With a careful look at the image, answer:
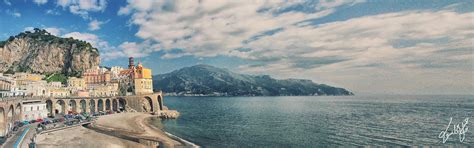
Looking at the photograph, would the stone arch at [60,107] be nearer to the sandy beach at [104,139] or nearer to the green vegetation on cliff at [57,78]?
the green vegetation on cliff at [57,78]

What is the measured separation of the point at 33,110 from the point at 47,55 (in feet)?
374

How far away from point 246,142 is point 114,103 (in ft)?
310

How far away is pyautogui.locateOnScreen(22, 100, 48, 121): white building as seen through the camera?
275ft

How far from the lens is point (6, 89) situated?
10344 centimetres

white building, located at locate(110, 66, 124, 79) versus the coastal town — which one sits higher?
white building, located at locate(110, 66, 124, 79)

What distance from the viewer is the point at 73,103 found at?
122m

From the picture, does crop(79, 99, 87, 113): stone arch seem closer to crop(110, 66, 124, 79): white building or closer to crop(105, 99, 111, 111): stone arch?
crop(105, 99, 111, 111): stone arch

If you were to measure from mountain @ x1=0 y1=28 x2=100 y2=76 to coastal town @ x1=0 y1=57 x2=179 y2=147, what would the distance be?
12.9 meters

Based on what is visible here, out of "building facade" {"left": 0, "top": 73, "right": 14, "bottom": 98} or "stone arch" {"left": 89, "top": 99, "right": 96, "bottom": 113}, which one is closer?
"building facade" {"left": 0, "top": 73, "right": 14, "bottom": 98}

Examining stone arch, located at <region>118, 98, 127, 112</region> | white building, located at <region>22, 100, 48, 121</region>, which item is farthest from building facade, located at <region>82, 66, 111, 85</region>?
white building, located at <region>22, 100, 48, 121</region>

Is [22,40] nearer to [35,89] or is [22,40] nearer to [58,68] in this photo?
[58,68]

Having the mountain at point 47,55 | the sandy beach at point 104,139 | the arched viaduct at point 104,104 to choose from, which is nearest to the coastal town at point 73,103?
the arched viaduct at point 104,104

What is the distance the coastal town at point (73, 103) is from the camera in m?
65.8

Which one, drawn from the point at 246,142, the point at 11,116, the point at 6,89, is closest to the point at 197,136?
the point at 246,142
